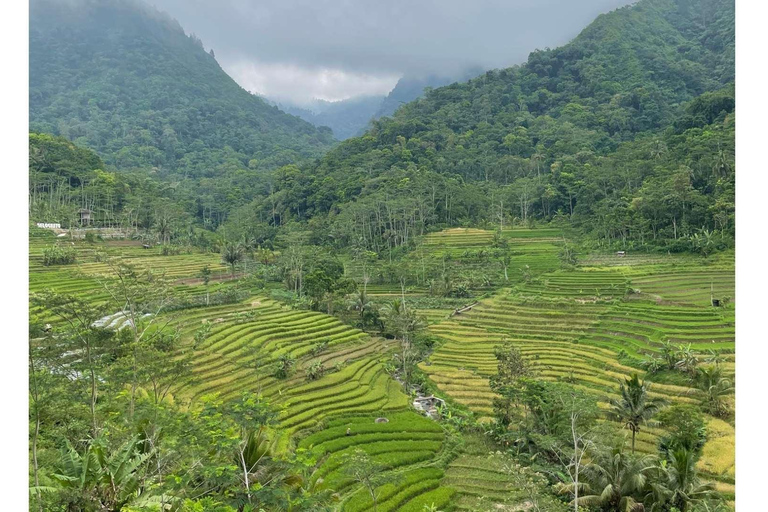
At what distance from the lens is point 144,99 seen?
98.3 meters

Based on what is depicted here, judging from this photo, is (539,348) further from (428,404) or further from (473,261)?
(473,261)

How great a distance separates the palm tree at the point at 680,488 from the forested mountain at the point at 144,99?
269ft

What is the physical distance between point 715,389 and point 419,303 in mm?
19787

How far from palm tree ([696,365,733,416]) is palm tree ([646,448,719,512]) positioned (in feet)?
18.1

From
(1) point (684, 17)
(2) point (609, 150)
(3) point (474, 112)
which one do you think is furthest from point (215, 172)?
(1) point (684, 17)

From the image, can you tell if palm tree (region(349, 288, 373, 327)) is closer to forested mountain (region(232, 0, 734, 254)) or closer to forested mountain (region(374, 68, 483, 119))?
forested mountain (region(232, 0, 734, 254))

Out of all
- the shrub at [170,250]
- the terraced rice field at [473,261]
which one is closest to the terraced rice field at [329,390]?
the terraced rice field at [473,261]

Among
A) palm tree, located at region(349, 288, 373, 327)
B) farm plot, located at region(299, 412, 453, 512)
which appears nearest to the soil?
palm tree, located at region(349, 288, 373, 327)

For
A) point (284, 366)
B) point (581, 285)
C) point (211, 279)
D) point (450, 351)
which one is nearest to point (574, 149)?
point (581, 285)

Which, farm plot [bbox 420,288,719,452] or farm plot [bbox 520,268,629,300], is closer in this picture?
farm plot [bbox 420,288,719,452]

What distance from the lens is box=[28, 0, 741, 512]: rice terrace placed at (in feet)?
35.6

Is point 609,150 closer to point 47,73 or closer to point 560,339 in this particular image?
point 560,339

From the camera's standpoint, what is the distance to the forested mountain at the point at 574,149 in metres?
37.8

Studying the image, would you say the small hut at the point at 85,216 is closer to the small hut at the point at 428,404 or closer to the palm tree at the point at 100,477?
the small hut at the point at 428,404
